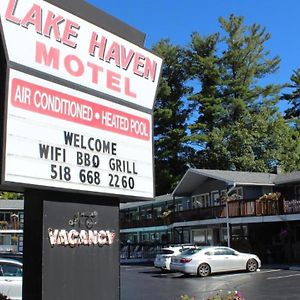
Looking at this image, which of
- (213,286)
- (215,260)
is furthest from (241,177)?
(213,286)

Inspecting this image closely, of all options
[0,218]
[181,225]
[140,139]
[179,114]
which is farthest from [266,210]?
[0,218]

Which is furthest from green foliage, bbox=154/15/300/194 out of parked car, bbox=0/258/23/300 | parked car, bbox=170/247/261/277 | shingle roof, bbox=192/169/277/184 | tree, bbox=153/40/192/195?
parked car, bbox=0/258/23/300

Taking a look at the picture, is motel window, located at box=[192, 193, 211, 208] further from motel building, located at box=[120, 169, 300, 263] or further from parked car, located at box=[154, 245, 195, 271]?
parked car, located at box=[154, 245, 195, 271]

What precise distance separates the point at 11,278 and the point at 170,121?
2103 inches

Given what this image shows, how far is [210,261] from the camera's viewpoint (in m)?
27.9

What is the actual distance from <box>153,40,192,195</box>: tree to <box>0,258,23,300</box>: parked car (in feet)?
156

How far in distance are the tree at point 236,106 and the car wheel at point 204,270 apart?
92.2ft

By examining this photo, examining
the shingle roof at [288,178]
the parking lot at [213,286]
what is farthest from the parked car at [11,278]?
the shingle roof at [288,178]

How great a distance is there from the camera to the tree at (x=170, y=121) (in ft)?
209

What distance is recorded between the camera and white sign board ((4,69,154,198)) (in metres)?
6.06

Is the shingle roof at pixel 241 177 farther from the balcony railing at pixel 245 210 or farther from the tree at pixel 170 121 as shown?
the tree at pixel 170 121

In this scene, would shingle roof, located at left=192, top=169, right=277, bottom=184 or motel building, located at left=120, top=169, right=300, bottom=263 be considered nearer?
motel building, located at left=120, top=169, right=300, bottom=263

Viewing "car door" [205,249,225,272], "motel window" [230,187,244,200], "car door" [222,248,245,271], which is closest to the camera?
"car door" [205,249,225,272]

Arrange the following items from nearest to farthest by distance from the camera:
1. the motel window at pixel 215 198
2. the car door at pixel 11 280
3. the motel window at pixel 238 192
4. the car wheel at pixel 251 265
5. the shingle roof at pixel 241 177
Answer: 1. the car door at pixel 11 280
2. the car wheel at pixel 251 265
3. the shingle roof at pixel 241 177
4. the motel window at pixel 238 192
5. the motel window at pixel 215 198
